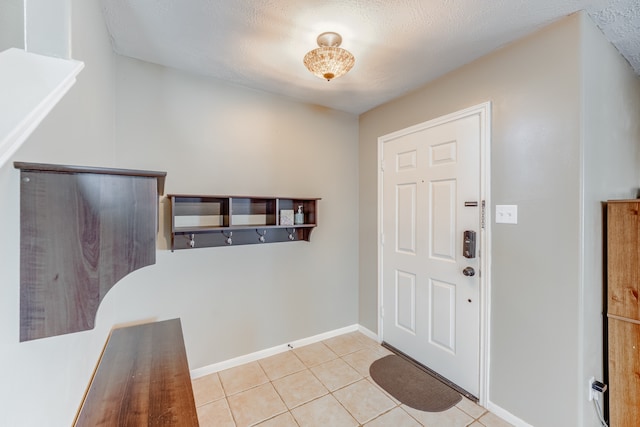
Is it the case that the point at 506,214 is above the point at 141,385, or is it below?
above

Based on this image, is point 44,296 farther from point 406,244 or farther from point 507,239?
point 406,244

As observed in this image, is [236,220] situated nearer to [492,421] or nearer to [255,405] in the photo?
[255,405]

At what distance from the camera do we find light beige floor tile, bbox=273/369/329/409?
200cm

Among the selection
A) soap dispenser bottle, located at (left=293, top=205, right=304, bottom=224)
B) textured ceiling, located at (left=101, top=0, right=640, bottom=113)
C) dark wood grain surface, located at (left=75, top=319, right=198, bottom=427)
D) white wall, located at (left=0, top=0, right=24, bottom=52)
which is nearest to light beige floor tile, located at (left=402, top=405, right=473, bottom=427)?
dark wood grain surface, located at (left=75, top=319, right=198, bottom=427)

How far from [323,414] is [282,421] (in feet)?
0.90

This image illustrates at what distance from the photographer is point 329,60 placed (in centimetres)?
168

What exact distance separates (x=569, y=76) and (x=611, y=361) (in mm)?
1670

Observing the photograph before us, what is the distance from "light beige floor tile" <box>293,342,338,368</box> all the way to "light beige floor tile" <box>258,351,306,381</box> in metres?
0.06

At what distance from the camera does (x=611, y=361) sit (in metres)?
1.64

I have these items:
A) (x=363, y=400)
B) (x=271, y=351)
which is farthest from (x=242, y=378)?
(x=363, y=400)

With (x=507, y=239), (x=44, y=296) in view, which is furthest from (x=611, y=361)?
(x=44, y=296)

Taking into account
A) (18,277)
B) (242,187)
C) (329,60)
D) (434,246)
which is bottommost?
(434,246)

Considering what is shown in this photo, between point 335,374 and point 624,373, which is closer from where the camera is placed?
point 624,373

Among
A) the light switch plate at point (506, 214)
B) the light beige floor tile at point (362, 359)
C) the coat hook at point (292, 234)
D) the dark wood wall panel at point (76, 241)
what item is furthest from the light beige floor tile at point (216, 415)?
the light switch plate at point (506, 214)
